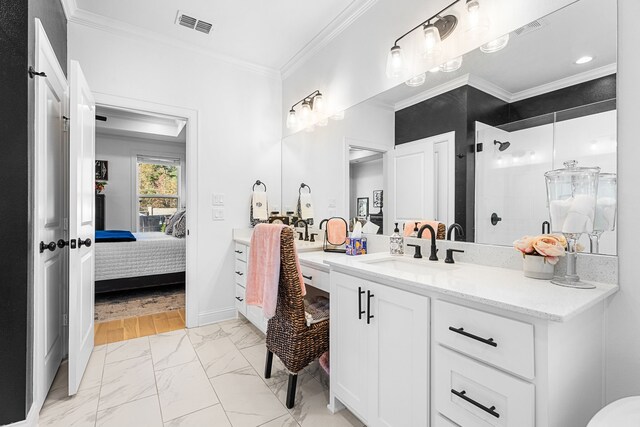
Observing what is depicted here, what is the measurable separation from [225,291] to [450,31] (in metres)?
2.89

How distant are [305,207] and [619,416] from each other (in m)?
2.56

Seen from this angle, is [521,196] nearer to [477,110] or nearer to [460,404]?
[477,110]

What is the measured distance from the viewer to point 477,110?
166 cm

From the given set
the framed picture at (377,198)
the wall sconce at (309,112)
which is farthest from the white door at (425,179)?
the wall sconce at (309,112)

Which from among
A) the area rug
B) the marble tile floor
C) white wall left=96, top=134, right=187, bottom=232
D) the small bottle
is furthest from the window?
the small bottle

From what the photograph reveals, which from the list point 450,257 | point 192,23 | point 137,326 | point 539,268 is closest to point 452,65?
point 450,257

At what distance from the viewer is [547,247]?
1.22 meters

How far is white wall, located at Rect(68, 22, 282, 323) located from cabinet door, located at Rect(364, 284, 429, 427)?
213cm

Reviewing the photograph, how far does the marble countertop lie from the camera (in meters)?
0.91

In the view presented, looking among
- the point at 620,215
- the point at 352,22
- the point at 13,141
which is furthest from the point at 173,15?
the point at 620,215

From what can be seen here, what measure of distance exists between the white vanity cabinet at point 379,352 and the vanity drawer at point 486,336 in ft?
0.23

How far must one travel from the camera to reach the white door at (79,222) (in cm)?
185

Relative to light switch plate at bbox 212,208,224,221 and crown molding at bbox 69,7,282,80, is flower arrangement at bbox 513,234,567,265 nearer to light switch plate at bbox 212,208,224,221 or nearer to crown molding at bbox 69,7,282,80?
light switch plate at bbox 212,208,224,221

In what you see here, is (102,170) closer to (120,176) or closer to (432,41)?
(120,176)
